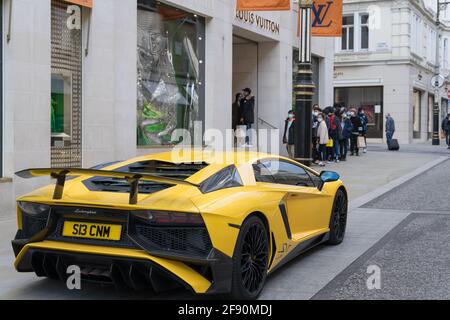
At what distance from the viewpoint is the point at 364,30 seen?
124 feet

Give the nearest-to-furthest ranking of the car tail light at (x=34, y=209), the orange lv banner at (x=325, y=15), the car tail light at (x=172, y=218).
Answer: the car tail light at (x=172, y=218), the car tail light at (x=34, y=209), the orange lv banner at (x=325, y=15)

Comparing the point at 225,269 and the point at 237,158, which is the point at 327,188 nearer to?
the point at 237,158

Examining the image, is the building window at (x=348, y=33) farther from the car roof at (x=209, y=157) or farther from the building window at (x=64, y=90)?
the car roof at (x=209, y=157)

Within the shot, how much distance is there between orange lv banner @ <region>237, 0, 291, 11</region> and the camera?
14.7m

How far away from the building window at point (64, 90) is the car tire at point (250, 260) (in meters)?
6.17

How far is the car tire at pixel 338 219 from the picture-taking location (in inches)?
290

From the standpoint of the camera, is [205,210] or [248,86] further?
[248,86]

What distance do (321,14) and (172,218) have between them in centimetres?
1177

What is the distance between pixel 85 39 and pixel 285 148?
10256mm

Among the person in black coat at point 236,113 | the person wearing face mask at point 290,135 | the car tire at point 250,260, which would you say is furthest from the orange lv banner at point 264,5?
the car tire at point 250,260

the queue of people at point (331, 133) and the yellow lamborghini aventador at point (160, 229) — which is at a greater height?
the queue of people at point (331, 133)

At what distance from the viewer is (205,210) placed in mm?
4613

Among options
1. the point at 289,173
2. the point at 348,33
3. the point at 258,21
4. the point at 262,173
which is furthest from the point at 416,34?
the point at 262,173

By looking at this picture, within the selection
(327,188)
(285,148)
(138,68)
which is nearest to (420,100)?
(285,148)
